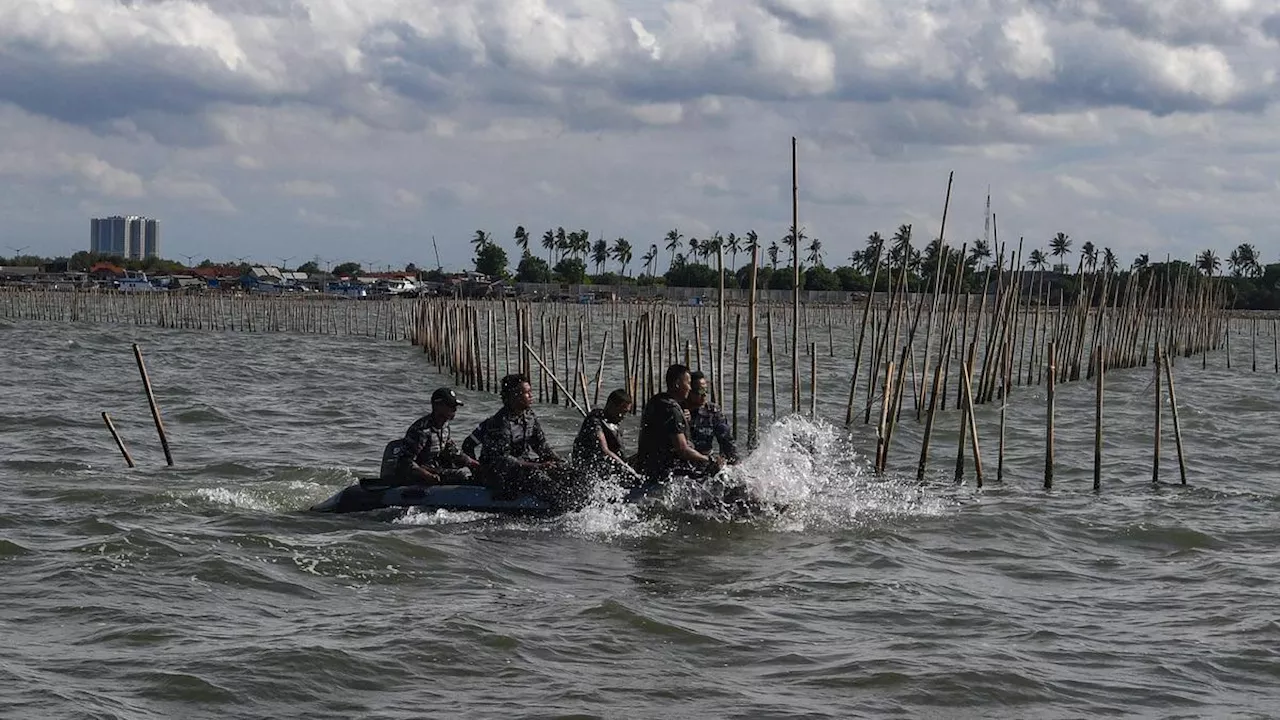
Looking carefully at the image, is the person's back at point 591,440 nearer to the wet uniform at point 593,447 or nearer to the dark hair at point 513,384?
the wet uniform at point 593,447

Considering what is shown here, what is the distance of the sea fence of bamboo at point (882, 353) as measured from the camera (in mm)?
17141

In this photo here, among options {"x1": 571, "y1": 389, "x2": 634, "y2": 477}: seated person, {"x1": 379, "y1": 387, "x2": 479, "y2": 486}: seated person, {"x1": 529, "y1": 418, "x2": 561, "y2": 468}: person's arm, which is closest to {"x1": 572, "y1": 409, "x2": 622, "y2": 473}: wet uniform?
{"x1": 571, "y1": 389, "x2": 634, "y2": 477}: seated person

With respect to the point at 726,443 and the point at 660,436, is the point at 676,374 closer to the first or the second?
the point at 660,436

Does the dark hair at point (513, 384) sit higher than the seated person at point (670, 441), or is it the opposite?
the dark hair at point (513, 384)

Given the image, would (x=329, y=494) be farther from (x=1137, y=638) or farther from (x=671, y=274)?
(x=671, y=274)

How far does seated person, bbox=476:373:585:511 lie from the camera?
13.5 m

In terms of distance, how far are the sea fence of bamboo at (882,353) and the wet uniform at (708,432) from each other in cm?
123

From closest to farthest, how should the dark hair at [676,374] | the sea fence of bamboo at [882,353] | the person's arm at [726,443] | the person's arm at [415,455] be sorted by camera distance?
the dark hair at [676,374], the person's arm at [415,455], the person's arm at [726,443], the sea fence of bamboo at [882,353]

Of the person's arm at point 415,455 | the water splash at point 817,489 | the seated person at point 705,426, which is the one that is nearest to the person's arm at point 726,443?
the seated person at point 705,426

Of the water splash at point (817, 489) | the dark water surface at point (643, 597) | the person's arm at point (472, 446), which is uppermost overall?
the person's arm at point (472, 446)

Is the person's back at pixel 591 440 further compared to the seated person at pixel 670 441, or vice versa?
the person's back at pixel 591 440

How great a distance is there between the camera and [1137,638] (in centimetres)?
964

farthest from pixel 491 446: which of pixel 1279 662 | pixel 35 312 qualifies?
pixel 35 312

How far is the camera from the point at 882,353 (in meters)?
22.3
